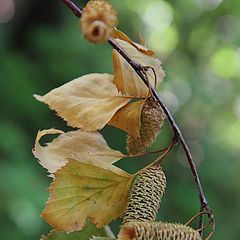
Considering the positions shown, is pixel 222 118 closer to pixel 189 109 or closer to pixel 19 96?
pixel 189 109

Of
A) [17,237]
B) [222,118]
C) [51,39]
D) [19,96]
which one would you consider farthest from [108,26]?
[222,118]

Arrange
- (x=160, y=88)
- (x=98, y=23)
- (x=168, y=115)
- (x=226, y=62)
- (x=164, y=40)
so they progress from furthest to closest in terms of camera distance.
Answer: (x=164, y=40) < (x=226, y=62) < (x=160, y=88) < (x=168, y=115) < (x=98, y=23)

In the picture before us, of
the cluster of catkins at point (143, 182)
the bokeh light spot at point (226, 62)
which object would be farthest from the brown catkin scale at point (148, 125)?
the bokeh light spot at point (226, 62)

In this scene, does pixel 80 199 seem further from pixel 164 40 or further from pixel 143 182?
pixel 164 40

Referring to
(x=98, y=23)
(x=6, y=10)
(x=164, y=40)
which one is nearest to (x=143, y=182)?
(x=98, y=23)

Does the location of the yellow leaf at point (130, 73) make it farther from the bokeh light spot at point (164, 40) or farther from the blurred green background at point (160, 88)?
the bokeh light spot at point (164, 40)

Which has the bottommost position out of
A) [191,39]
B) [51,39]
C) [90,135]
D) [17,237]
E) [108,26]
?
[17,237]

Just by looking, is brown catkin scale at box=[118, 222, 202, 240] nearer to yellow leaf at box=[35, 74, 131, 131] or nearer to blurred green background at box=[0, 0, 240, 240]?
yellow leaf at box=[35, 74, 131, 131]
